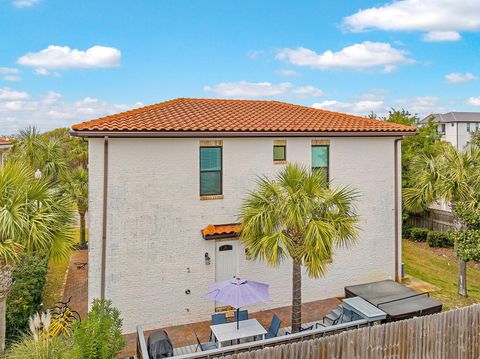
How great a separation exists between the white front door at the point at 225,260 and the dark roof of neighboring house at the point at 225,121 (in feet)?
12.8

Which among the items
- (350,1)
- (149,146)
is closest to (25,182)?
(149,146)

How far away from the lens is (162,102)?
15.5m

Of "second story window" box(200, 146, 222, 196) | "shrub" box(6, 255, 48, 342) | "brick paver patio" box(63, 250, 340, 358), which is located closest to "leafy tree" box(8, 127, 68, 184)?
"brick paver patio" box(63, 250, 340, 358)

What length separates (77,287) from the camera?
14.4 meters

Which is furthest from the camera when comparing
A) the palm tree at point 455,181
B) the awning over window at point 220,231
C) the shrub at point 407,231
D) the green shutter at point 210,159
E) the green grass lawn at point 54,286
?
the shrub at point 407,231

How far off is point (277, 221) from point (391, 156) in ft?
23.4

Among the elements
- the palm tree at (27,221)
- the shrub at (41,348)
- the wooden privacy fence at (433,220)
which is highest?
the palm tree at (27,221)

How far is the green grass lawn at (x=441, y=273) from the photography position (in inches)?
531

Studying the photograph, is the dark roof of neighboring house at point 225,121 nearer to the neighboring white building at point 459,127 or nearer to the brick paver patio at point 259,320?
the brick paver patio at point 259,320

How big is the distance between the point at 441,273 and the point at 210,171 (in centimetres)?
1216

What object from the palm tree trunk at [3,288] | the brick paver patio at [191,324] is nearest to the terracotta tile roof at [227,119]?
the palm tree trunk at [3,288]

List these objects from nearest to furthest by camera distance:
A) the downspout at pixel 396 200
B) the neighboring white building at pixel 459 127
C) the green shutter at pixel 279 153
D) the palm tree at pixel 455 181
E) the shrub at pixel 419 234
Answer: the green shutter at pixel 279 153 < the palm tree at pixel 455 181 < the downspout at pixel 396 200 < the shrub at pixel 419 234 < the neighboring white building at pixel 459 127

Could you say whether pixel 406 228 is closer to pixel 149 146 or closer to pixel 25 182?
pixel 149 146

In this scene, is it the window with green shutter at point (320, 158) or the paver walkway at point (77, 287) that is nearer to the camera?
A: the paver walkway at point (77, 287)
